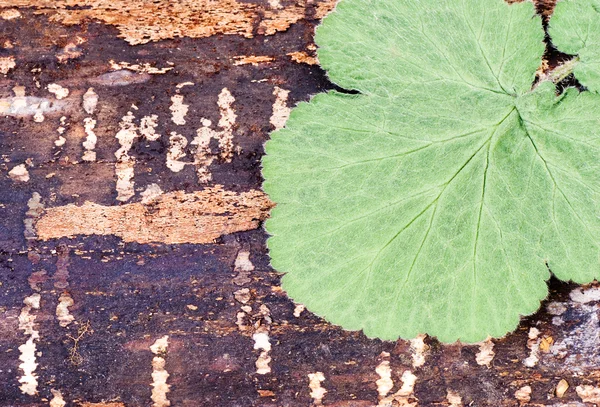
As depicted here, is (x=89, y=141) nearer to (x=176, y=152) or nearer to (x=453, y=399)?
(x=176, y=152)

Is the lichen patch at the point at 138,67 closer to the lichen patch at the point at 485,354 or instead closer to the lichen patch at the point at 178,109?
the lichen patch at the point at 178,109

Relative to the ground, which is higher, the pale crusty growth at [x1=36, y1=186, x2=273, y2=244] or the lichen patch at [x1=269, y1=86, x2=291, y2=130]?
the lichen patch at [x1=269, y1=86, x2=291, y2=130]

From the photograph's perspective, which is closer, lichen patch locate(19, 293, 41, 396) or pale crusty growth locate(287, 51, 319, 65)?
lichen patch locate(19, 293, 41, 396)

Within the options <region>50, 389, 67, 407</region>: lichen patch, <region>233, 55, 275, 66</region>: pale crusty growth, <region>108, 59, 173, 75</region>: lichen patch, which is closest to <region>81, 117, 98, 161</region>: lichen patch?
<region>108, 59, 173, 75</region>: lichen patch

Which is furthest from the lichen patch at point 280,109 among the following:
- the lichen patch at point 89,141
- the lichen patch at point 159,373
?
the lichen patch at point 159,373

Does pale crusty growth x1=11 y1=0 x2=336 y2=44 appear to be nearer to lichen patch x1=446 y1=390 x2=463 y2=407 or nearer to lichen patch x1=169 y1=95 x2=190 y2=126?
lichen patch x1=169 y1=95 x2=190 y2=126

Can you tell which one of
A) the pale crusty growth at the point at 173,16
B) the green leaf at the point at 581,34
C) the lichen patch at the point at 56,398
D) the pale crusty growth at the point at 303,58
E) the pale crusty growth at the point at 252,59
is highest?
the green leaf at the point at 581,34

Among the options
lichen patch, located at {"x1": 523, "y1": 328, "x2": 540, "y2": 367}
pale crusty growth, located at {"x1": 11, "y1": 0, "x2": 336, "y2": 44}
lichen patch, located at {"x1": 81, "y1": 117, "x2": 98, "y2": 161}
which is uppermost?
pale crusty growth, located at {"x1": 11, "y1": 0, "x2": 336, "y2": 44}
